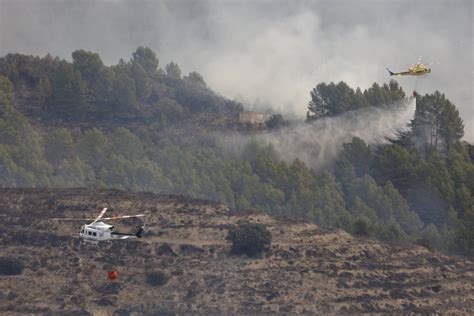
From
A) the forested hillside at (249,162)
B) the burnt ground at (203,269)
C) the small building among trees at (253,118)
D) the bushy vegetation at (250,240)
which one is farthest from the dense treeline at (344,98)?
the bushy vegetation at (250,240)

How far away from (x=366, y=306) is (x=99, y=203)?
33.3 meters

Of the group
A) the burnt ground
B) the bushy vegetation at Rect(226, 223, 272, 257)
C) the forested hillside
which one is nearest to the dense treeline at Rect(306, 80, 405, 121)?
the forested hillside

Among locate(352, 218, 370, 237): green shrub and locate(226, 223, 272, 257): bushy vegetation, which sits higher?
locate(352, 218, 370, 237): green shrub

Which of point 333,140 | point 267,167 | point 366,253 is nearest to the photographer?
point 366,253

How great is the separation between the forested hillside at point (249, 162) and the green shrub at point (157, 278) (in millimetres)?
26414

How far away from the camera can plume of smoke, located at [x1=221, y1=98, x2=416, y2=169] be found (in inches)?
6206

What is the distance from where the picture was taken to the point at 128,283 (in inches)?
4001

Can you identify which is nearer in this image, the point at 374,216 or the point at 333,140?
the point at 374,216

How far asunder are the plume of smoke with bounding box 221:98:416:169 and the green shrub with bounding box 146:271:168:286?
2211 inches

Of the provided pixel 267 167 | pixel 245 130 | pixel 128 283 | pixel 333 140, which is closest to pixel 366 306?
pixel 128 283

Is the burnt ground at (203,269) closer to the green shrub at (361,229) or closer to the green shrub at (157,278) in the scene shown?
the green shrub at (157,278)

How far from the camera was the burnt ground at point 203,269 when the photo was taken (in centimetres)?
9850

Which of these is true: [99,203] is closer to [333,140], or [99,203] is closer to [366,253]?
[366,253]

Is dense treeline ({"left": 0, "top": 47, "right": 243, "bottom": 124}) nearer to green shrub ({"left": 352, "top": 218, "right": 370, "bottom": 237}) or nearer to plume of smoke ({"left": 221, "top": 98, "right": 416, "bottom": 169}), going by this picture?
plume of smoke ({"left": 221, "top": 98, "right": 416, "bottom": 169})
